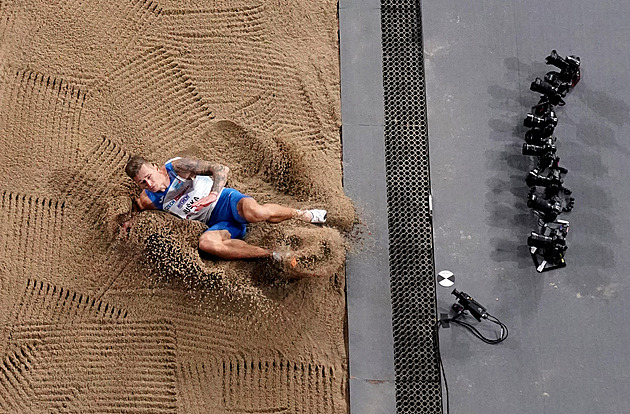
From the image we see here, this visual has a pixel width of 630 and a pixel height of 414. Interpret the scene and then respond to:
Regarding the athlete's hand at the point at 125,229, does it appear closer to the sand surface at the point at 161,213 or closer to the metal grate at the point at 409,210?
the sand surface at the point at 161,213

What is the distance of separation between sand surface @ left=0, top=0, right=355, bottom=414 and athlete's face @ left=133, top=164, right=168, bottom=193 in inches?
10.1

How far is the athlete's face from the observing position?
3529mm

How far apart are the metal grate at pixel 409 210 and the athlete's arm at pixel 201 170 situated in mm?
1041

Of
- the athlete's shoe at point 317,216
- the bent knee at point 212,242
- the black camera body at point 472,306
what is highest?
the bent knee at point 212,242

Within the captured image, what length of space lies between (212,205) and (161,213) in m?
0.29

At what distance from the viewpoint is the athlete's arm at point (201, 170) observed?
146 inches

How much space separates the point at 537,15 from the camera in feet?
14.5

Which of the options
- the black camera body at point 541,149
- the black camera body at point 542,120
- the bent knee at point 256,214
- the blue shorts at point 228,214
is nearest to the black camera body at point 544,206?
the black camera body at point 541,149

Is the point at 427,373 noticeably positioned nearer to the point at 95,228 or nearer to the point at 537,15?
the point at 95,228

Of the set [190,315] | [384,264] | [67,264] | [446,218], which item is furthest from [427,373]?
[67,264]

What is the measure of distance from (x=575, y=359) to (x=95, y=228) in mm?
2843

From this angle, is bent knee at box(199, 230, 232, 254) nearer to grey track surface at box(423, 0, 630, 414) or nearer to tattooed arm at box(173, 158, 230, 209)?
tattooed arm at box(173, 158, 230, 209)

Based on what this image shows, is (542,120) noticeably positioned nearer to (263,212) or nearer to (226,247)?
(263,212)

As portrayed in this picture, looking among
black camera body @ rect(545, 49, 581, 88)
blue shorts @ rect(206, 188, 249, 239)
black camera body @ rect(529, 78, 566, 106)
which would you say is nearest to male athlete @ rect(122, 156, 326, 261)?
blue shorts @ rect(206, 188, 249, 239)
